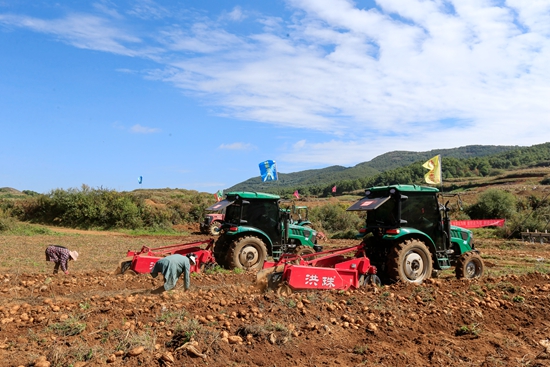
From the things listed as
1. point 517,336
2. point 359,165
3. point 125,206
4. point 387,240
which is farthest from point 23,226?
point 359,165

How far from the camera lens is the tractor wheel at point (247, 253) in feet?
35.1

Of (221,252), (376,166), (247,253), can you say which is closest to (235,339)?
(247,253)

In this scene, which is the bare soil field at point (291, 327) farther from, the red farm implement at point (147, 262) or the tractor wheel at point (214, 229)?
the tractor wheel at point (214, 229)

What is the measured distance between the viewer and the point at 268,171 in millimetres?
21422

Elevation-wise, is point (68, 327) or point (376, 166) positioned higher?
point (376, 166)

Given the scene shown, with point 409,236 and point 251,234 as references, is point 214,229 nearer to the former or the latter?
point 251,234

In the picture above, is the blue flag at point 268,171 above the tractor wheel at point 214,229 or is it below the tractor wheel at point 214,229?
above

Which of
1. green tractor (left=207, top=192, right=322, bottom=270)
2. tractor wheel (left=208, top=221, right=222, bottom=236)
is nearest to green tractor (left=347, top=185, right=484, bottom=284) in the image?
green tractor (left=207, top=192, right=322, bottom=270)

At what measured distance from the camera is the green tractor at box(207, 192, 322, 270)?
10844 millimetres

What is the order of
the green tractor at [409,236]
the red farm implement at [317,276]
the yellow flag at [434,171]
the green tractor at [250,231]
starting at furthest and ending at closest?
the yellow flag at [434,171] < the green tractor at [250,231] < the green tractor at [409,236] < the red farm implement at [317,276]

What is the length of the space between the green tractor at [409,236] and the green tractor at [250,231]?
2.70 metres

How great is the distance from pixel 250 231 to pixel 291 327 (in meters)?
5.56

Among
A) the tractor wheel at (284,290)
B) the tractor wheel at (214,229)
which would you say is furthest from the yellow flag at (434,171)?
the tractor wheel at (214,229)

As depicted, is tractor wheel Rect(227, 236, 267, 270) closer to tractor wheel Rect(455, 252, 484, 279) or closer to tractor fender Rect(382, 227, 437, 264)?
tractor fender Rect(382, 227, 437, 264)
